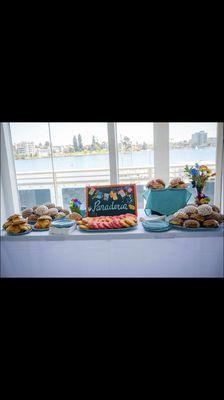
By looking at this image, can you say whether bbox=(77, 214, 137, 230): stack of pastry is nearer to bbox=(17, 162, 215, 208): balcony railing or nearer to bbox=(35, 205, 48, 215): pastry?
bbox=(35, 205, 48, 215): pastry

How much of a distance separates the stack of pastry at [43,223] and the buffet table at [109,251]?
0.20 ft

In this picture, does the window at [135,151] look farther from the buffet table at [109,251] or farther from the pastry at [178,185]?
the buffet table at [109,251]

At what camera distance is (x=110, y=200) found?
1596 mm

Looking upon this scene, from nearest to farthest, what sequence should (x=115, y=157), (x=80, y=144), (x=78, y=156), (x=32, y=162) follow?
(x=115, y=157), (x=80, y=144), (x=32, y=162), (x=78, y=156)

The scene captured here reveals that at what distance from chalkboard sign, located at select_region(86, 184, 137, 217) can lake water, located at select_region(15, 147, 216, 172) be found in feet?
3.95

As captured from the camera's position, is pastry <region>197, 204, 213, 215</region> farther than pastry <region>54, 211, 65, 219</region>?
No

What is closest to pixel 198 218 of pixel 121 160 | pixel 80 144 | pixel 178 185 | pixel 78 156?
pixel 178 185

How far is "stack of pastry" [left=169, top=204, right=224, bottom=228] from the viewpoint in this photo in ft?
4.36

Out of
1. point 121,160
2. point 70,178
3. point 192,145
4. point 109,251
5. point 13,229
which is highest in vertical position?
point 192,145

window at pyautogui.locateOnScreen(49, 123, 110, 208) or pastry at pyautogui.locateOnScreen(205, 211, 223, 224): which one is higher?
window at pyautogui.locateOnScreen(49, 123, 110, 208)

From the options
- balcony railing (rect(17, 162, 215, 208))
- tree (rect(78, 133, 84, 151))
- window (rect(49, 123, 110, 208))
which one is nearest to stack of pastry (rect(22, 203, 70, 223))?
window (rect(49, 123, 110, 208))

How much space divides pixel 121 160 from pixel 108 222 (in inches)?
63.1

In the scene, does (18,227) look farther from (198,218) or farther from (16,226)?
(198,218)
